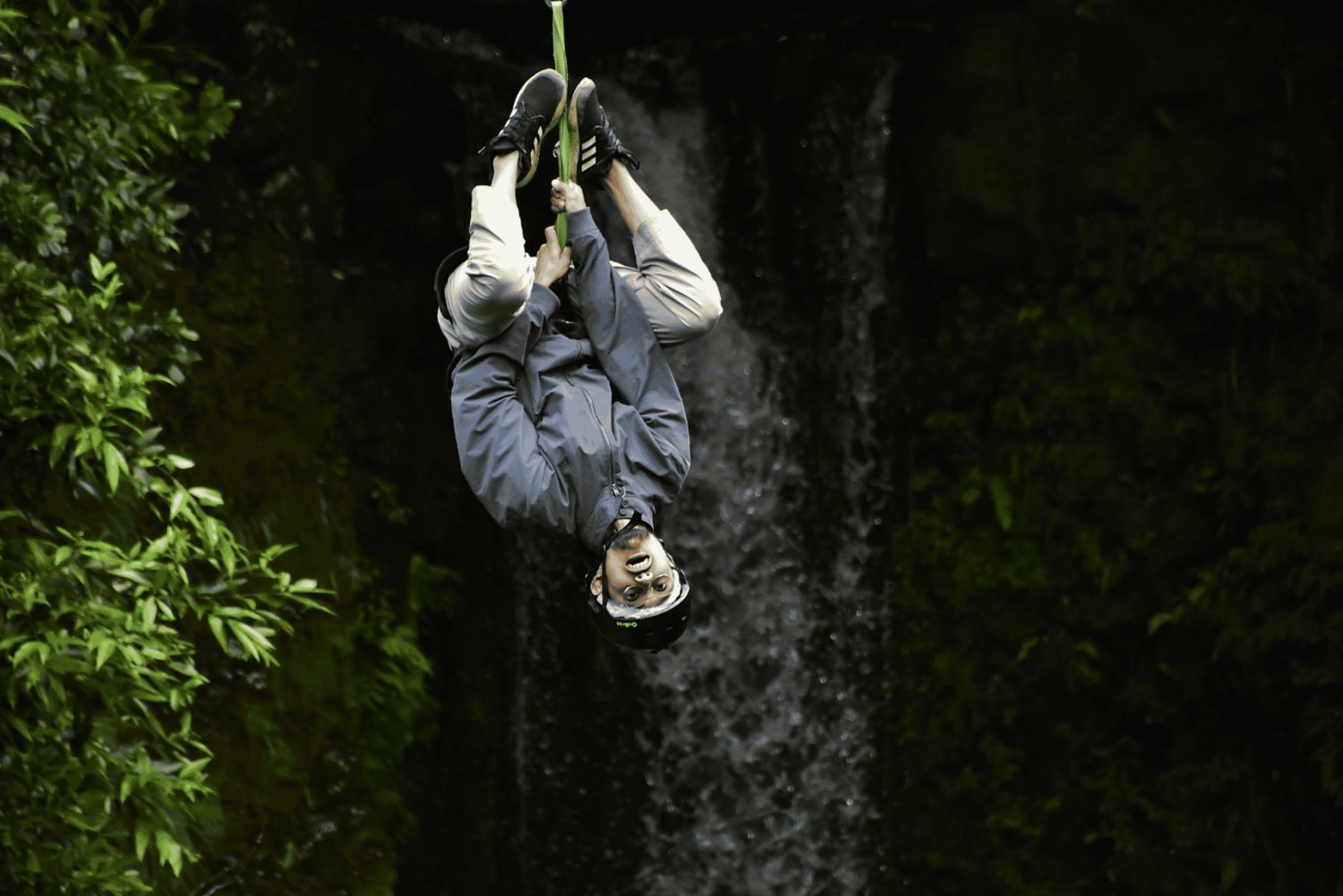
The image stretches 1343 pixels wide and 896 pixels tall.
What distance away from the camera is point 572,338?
323 cm

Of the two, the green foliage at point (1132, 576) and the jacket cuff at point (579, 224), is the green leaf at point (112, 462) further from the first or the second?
the green foliage at point (1132, 576)

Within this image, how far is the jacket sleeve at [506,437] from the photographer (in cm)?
303

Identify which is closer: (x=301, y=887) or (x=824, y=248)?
(x=301, y=887)

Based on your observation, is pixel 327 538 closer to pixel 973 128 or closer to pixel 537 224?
pixel 537 224

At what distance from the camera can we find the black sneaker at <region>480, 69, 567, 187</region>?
3.11 metres

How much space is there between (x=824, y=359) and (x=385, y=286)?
1.85 meters

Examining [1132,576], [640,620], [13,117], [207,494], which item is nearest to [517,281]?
[640,620]

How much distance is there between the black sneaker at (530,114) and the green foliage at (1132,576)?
12.0 feet

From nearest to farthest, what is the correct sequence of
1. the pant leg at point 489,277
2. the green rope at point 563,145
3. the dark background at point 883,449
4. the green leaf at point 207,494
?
the pant leg at point 489,277, the green rope at point 563,145, the green leaf at point 207,494, the dark background at point 883,449

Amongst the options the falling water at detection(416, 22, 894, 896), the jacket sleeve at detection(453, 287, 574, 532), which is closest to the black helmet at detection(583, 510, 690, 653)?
the jacket sleeve at detection(453, 287, 574, 532)

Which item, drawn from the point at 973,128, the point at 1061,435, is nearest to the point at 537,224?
the point at 973,128

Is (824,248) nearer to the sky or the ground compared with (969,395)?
nearer to the sky

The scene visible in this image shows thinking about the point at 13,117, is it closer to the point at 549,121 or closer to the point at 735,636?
the point at 549,121

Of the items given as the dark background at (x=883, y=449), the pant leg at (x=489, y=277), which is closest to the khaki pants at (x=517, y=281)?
the pant leg at (x=489, y=277)
